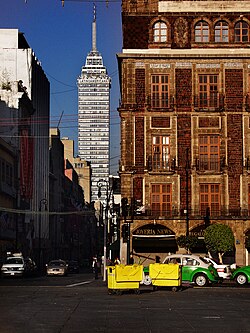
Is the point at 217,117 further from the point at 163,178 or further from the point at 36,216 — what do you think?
the point at 36,216

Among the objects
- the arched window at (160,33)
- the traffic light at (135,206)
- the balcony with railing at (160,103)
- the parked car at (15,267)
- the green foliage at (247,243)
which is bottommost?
the parked car at (15,267)

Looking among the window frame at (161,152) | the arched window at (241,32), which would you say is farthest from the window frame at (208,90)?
the window frame at (161,152)

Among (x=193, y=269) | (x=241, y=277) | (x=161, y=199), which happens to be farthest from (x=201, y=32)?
(x=193, y=269)

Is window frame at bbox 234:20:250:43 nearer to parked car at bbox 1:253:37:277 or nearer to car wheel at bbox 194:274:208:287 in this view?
parked car at bbox 1:253:37:277

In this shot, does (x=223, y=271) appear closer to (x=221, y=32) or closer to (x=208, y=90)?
(x=208, y=90)

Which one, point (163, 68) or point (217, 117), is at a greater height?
point (163, 68)

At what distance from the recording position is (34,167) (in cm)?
11762

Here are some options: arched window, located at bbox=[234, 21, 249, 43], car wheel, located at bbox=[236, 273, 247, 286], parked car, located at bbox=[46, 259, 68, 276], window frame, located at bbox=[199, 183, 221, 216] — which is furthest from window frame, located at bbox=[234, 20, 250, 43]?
car wheel, located at bbox=[236, 273, 247, 286]

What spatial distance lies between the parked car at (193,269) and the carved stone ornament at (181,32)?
29152mm

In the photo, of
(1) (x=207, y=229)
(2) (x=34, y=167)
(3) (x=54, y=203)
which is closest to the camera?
(1) (x=207, y=229)

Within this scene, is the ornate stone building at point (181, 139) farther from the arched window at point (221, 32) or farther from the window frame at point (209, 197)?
the arched window at point (221, 32)

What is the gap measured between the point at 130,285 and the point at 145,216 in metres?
29.8

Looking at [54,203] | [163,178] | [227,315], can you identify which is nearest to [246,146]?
[163,178]

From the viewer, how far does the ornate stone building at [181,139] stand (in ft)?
209
